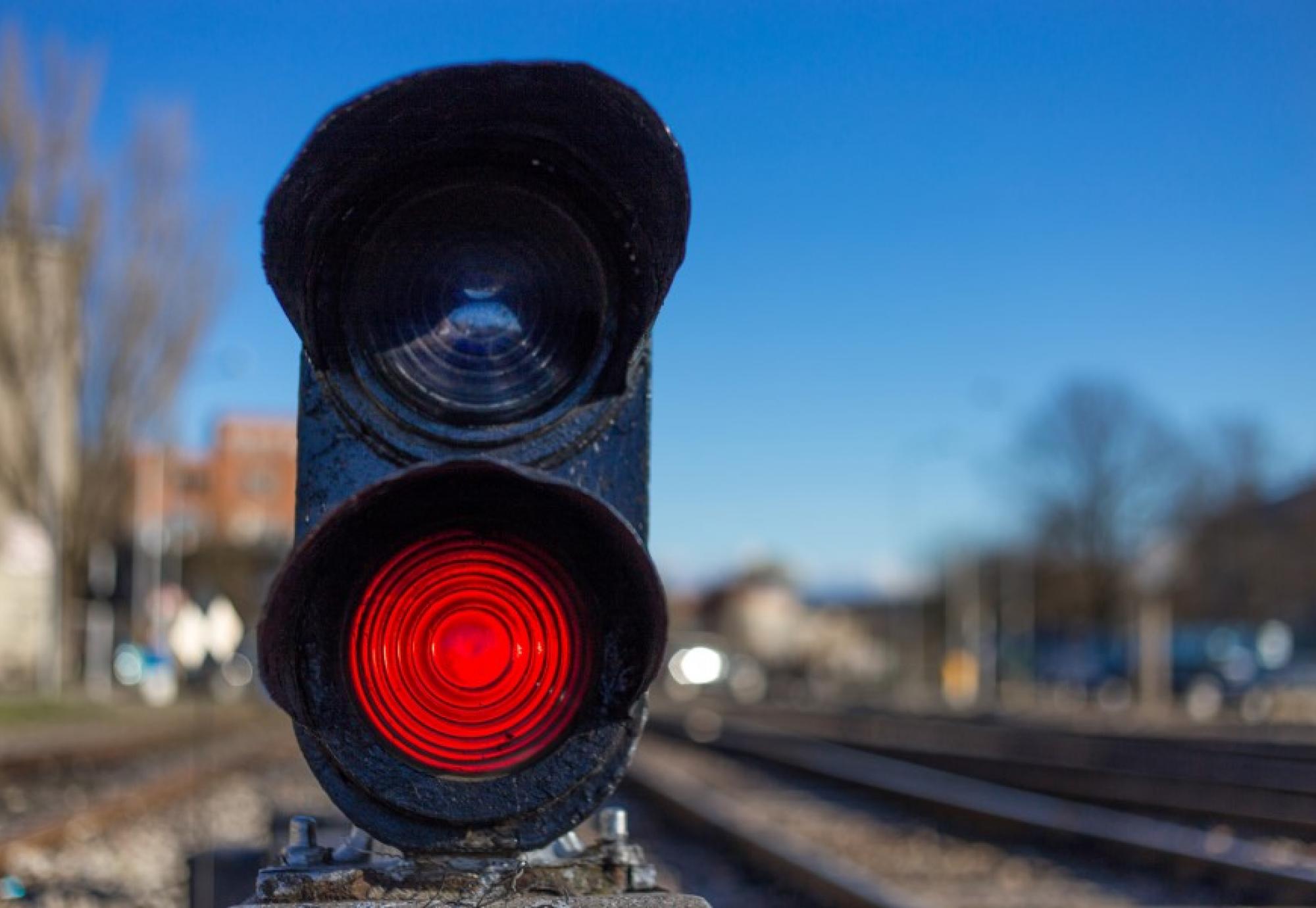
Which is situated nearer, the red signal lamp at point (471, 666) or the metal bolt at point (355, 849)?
the red signal lamp at point (471, 666)

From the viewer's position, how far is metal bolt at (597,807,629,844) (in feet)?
7.26

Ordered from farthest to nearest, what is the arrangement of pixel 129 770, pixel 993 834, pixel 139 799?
pixel 129 770 → pixel 139 799 → pixel 993 834

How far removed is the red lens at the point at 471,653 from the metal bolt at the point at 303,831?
0.35 m

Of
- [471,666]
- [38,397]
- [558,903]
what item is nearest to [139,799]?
[471,666]

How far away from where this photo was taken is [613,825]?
89.4 inches


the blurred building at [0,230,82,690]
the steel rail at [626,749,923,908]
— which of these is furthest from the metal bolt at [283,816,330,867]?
the blurred building at [0,230,82,690]

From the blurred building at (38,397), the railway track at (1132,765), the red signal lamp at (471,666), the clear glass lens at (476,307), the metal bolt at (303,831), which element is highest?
the blurred building at (38,397)

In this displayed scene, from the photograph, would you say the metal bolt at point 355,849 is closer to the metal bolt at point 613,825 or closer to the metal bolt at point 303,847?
the metal bolt at point 303,847

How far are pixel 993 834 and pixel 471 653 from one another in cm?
998

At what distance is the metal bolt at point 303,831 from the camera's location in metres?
2.28

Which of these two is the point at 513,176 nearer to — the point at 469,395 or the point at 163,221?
the point at 469,395

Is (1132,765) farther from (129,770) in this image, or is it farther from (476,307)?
(476,307)

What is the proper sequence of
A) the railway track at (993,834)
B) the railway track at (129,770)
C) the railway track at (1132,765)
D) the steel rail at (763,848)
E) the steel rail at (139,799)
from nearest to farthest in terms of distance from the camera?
the steel rail at (763,848)
the railway track at (993,834)
the steel rail at (139,799)
the railway track at (129,770)
the railway track at (1132,765)

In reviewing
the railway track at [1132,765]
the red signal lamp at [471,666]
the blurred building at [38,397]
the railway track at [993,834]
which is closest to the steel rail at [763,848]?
the railway track at [993,834]
